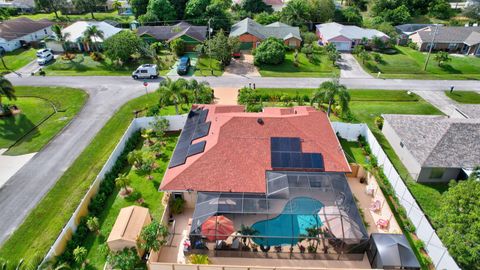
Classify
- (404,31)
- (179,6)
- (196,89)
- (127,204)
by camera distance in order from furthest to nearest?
(179,6), (404,31), (196,89), (127,204)

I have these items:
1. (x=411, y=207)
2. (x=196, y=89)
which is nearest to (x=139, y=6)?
(x=196, y=89)

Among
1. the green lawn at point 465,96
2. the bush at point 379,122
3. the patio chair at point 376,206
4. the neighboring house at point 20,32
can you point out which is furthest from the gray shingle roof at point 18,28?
the green lawn at point 465,96

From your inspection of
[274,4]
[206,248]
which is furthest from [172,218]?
[274,4]

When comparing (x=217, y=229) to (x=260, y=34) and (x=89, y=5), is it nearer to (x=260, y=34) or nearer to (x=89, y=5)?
(x=260, y=34)

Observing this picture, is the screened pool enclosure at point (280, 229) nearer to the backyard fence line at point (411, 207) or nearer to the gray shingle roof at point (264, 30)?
the backyard fence line at point (411, 207)

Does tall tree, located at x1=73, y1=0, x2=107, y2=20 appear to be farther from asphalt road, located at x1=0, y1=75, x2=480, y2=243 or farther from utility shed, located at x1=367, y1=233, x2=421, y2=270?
utility shed, located at x1=367, y1=233, x2=421, y2=270

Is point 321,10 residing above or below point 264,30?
above
